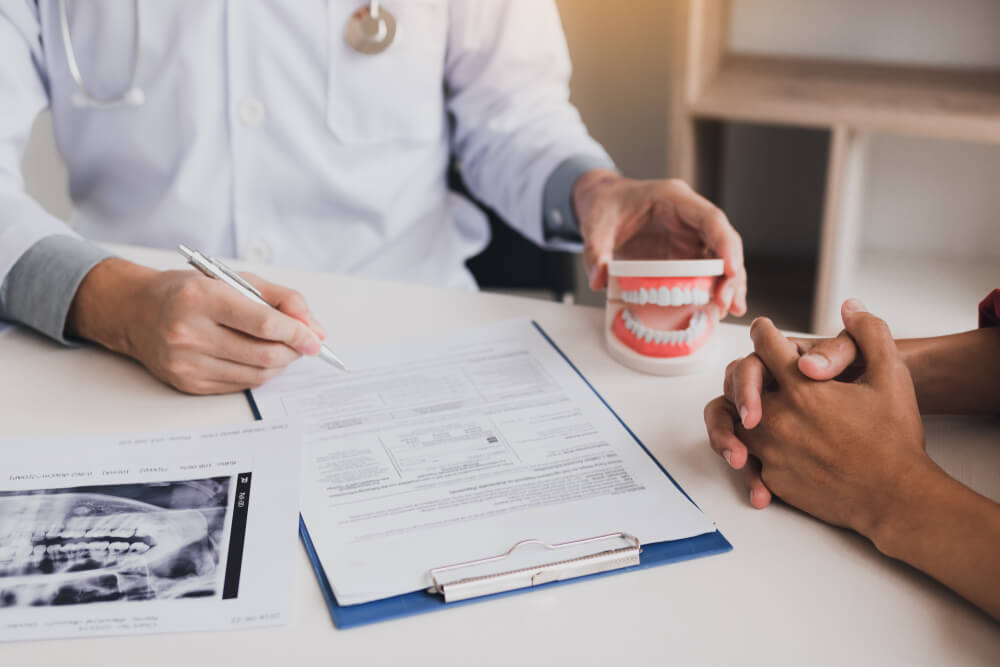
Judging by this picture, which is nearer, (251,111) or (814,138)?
(251,111)

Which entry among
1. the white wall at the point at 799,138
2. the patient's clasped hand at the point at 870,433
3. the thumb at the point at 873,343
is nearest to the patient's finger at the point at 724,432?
the patient's clasped hand at the point at 870,433

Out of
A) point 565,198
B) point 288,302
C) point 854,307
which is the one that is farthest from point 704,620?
point 565,198

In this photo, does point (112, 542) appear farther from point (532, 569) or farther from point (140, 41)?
point (140, 41)

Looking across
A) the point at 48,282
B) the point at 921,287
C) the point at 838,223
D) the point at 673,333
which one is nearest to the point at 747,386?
the point at 673,333

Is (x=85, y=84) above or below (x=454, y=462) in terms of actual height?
above

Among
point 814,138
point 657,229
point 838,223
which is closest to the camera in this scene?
point 657,229

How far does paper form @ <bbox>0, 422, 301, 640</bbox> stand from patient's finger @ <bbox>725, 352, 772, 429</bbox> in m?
0.33

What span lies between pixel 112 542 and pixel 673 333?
1.61 feet

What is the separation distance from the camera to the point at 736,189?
2.43m

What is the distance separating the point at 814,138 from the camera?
235 centimetres

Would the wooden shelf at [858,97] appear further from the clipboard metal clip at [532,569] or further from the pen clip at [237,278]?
the clipboard metal clip at [532,569]

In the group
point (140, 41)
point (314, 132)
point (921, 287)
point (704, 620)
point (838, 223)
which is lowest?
point (921, 287)

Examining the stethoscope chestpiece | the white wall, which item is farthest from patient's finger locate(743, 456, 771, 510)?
the white wall

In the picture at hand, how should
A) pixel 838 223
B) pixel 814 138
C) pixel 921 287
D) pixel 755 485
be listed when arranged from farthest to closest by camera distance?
pixel 814 138
pixel 921 287
pixel 838 223
pixel 755 485
